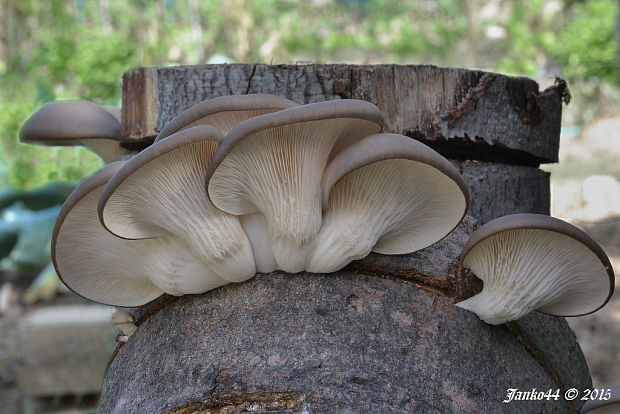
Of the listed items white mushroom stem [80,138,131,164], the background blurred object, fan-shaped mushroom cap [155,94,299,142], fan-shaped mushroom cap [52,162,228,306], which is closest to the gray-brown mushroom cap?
fan-shaped mushroom cap [52,162,228,306]

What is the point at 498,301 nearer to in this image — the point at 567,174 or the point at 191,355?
the point at 191,355

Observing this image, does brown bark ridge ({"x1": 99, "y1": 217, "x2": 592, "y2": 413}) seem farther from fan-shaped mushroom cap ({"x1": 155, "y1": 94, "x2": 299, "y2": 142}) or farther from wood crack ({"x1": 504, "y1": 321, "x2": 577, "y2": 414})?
fan-shaped mushroom cap ({"x1": 155, "y1": 94, "x2": 299, "y2": 142})

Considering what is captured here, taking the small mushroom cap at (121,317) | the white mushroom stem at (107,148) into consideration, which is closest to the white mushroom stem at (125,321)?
Result: the small mushroom cap at (121,317)

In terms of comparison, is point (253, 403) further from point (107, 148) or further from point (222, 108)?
point (107, 148)

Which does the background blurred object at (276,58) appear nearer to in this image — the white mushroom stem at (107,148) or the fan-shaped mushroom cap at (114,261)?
the white mushroom stem at (107,148)

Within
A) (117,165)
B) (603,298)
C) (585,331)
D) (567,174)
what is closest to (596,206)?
(567,174)
